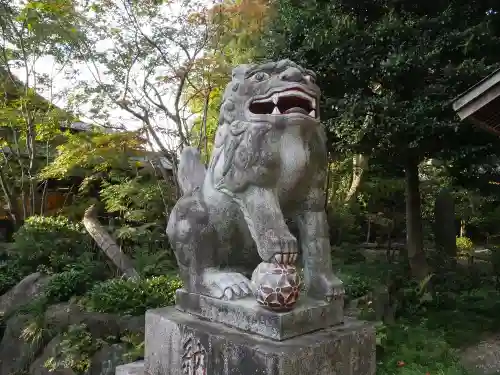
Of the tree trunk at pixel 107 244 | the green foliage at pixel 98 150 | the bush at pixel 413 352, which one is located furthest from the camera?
the green foliage at pixel 98 150

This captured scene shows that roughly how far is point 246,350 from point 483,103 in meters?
4.19

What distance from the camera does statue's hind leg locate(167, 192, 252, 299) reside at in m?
2.68

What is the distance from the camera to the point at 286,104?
2.43 meters

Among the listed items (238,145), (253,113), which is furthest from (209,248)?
(253,113)

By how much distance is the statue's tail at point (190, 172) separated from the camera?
9.84 ft

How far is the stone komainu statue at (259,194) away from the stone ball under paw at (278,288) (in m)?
0.09

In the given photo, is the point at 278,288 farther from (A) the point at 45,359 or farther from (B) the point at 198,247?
(A) the point at 45,359

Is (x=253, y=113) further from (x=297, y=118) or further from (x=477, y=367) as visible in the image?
(x=477, y=367)

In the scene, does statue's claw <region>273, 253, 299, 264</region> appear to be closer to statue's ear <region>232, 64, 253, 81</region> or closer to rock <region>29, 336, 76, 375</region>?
statue's ear <region>232, 64, 253, 81</region>

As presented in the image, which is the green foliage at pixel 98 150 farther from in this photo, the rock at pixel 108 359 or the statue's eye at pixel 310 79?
the statue's eye at pixel 310 79

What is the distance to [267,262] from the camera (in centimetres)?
236

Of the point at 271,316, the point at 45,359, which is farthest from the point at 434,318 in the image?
the point at 45,359

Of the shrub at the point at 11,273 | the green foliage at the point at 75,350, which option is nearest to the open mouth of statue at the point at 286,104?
the green foliage at the point at 75,350

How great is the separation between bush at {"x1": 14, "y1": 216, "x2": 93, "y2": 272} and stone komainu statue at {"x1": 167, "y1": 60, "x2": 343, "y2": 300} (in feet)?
24.5
